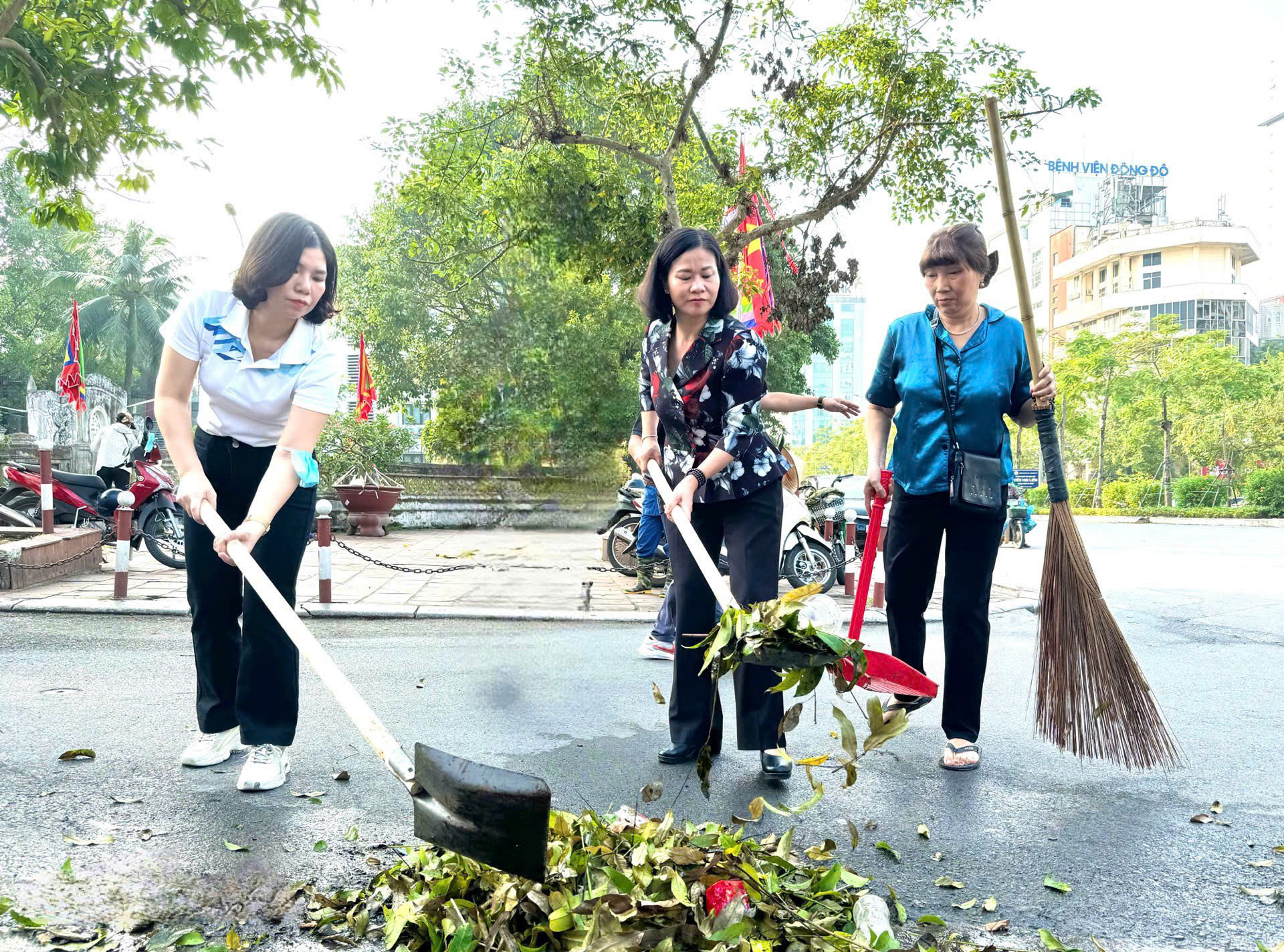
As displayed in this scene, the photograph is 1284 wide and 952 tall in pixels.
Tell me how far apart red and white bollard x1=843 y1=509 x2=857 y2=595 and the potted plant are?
886 cm

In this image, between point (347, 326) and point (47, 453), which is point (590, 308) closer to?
point (347, 326)

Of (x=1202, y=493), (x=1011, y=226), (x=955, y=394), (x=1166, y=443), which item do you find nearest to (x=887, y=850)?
(x=955, y=394)

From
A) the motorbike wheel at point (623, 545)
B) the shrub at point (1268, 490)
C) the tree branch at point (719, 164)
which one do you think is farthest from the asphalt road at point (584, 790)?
the shrub at point (1268, 490)

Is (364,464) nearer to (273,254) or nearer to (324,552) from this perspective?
(324,552)

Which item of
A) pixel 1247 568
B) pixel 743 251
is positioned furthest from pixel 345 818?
pixel 1247 568

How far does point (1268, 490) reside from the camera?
3047 cm

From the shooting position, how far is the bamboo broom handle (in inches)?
131

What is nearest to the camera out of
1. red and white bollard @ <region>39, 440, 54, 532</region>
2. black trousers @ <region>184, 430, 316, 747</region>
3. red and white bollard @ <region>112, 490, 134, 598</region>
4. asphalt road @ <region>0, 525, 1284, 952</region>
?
asphalt road @ <region>0, 525, 1284, 952</region>

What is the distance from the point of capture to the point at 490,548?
45.4ft

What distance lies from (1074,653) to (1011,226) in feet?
4.86

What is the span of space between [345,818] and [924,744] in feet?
7.50

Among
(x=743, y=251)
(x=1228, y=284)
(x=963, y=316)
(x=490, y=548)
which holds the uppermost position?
(x=1228, y=284)

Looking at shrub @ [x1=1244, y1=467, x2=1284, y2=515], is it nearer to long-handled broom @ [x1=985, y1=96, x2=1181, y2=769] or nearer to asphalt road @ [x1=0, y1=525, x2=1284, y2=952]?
asphalt road @ [x1=0, y1=525, x2=1284, y2=952]

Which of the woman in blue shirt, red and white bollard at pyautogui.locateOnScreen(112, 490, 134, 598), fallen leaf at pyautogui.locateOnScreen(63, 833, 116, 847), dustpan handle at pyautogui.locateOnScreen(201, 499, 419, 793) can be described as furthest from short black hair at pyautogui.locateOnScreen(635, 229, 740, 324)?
red and white bollard at pyautogui.locateOnScreen(112, 490, 134, 598)
